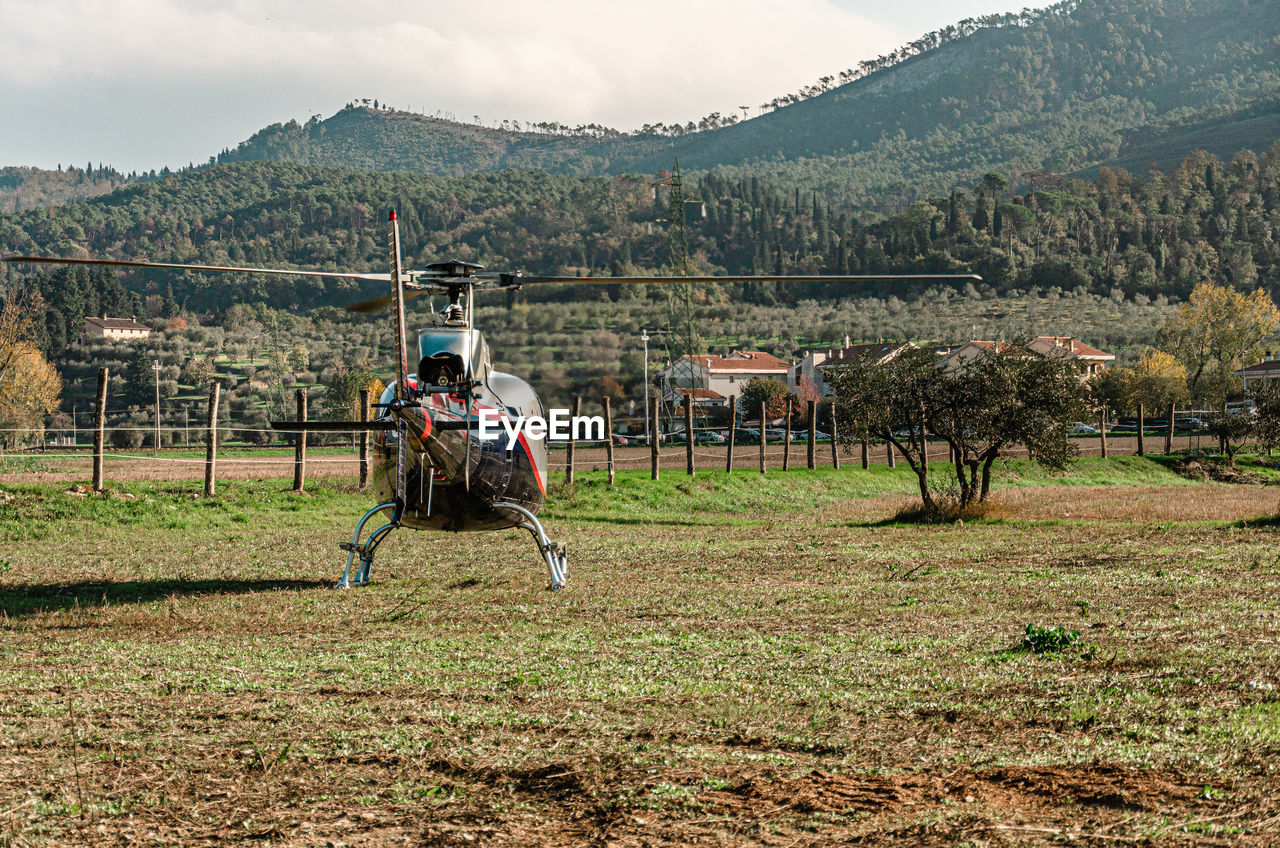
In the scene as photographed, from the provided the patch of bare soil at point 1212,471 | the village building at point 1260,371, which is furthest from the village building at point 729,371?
the village building at point 1260,371

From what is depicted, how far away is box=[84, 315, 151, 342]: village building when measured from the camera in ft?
387

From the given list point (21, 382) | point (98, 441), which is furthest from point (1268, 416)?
point (21, 382)

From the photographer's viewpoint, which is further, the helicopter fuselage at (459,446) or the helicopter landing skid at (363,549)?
the helicopter landing skid at (363,549)

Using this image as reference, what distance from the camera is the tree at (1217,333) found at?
109938mm

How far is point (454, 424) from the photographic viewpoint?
1351 cm

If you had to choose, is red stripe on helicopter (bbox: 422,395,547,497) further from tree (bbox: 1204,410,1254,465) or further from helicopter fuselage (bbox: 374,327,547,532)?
tree (bbox: 1204,410,1254,465)

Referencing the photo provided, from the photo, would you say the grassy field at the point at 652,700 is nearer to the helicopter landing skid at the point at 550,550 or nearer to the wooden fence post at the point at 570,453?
the helicopter landing skid at the point at 550,550

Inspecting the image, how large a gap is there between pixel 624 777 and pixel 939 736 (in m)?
2.17

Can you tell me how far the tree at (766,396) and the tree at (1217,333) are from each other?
154ft

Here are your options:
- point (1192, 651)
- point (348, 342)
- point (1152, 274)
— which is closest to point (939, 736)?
point (1192, 651)

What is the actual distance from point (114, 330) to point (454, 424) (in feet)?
397

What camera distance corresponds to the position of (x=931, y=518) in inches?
1129

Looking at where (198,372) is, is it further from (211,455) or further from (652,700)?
(652,700)

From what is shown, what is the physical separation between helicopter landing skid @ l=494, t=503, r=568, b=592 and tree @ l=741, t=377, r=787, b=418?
74.2m
